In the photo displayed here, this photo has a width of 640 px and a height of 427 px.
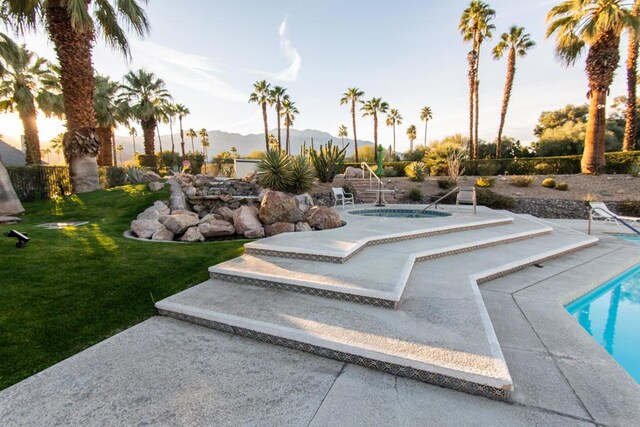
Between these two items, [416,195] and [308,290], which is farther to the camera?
[416,195]

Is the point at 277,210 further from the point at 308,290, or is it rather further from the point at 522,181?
the point at 522,181

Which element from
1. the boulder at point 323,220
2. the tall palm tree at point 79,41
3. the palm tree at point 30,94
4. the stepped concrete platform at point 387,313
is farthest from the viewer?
the palm tree at point 30,94

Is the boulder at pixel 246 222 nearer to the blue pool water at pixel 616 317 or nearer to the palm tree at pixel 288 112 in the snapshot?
the blue pool water at pixel 616 317

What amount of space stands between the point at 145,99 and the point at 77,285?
2865 cm

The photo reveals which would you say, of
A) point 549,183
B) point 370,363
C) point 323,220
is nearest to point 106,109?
point 323,220

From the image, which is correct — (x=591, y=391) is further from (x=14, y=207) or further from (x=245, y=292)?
(x=14, y=207)

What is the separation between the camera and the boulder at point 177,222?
6.79 m

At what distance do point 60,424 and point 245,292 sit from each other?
6.48 ft

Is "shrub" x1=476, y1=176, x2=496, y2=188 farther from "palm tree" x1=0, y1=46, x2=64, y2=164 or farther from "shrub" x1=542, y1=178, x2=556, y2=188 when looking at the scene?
"palm tree" x1=0, y1=46, x2=64, y2=164

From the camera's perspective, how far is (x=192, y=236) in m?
6.61

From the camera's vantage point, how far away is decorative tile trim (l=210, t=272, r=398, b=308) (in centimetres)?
316

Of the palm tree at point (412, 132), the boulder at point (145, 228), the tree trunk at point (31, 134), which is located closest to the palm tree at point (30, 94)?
the tree trunk at point (31, 134)

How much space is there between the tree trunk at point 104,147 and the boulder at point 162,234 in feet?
60.8

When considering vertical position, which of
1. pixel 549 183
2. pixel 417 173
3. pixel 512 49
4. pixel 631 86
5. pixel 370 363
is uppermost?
pixel 512 49
